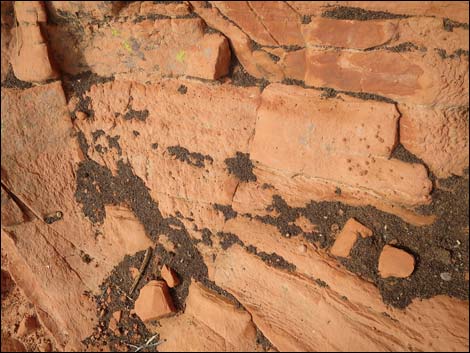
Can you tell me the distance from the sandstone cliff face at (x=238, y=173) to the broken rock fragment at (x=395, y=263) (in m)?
0.01

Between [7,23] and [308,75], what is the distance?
1834 mm

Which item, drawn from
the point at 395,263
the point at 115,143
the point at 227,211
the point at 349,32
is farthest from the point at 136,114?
the point at 395,263

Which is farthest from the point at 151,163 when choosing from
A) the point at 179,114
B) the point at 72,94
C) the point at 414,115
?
the point at 414,115

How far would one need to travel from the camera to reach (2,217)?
2291mm

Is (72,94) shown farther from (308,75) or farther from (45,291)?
(308,75)

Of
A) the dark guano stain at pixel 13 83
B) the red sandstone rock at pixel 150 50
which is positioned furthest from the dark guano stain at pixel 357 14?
the dark guano stain at pixel 13 83

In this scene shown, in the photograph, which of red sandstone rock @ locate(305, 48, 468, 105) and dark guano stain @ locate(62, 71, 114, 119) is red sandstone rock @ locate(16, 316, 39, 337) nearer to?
dark guano stain @ locate(62, 71, 114, 119)

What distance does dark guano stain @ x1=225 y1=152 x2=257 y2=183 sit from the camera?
2.06 m

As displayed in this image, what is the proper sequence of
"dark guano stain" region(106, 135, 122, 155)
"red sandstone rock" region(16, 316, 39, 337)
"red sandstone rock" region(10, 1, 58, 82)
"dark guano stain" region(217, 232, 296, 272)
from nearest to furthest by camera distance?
"dark guano stain" region(217, 232, 296, 272) < "red sandstone rock" region(10, 1, 58, 82) < "dark guano stain" region(106, 135, 122, 155) < "red sandstone rock" region(16, 316, 39, 337)

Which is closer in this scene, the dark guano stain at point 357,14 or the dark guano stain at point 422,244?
the dark guano stain at point 357,14

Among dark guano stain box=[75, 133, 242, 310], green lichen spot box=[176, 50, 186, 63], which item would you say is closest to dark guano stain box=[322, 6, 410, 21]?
green lichen spot box=[176, 50, 186, 63]

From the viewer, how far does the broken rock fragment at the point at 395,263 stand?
174 cm

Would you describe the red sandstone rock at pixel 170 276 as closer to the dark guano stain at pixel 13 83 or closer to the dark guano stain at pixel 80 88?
the dark guano stain at pixel 80 88

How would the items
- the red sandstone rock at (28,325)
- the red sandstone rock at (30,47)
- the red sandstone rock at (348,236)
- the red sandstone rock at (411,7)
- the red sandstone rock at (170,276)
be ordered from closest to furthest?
the red sandstone rock at (411,7) → the red sandstone rock at (348,236) → the red sandstone rock at (30,47) → the red sandstone rock at (170,276) → the red sandstone rock at (28,325)
